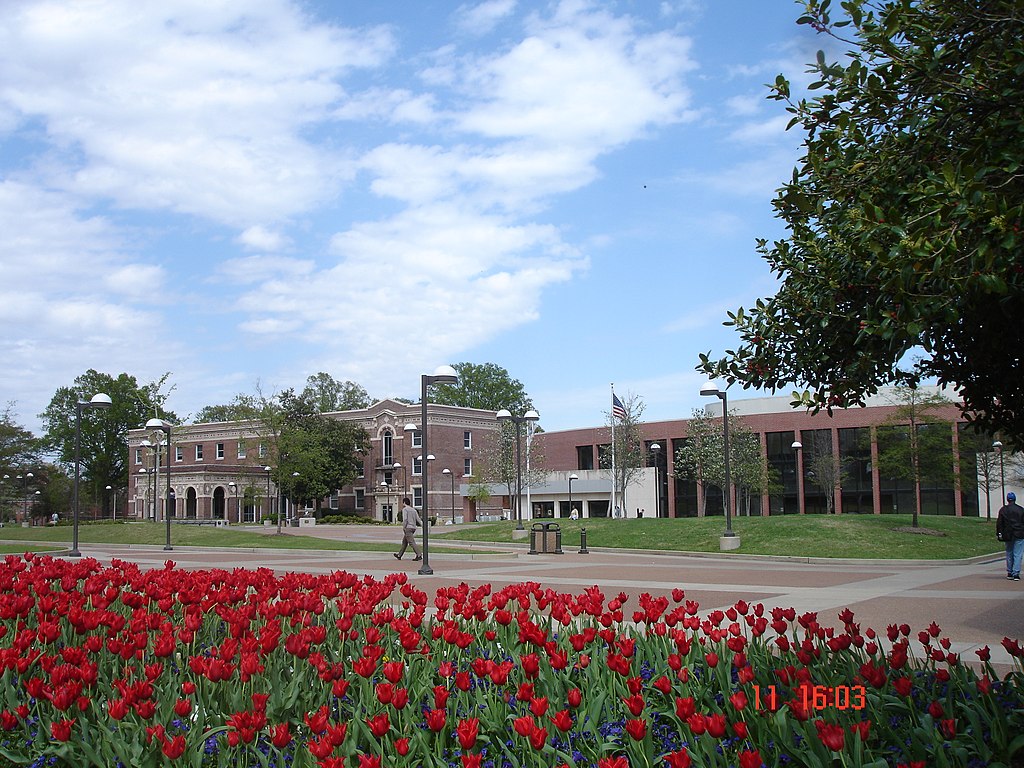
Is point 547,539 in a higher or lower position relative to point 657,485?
lower

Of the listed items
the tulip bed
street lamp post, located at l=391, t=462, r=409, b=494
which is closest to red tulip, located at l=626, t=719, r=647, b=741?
the tulip bed

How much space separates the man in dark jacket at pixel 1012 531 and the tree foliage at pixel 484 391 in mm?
99531

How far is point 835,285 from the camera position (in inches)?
244

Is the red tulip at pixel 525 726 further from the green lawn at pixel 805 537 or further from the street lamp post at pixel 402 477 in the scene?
the street lamp post at pixel 402 477

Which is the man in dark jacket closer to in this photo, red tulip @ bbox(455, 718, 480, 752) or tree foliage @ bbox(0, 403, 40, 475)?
red tulip @ bbox(455, 718, 480, 752)

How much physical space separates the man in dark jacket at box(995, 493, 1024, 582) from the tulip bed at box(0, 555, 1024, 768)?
15862 mm

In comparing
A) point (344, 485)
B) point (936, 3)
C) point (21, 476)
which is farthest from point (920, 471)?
point (21, 476)

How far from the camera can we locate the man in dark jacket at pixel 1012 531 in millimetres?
19891

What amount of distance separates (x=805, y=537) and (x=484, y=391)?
89.8 metres

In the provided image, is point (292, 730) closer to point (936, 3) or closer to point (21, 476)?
point (936, 3)

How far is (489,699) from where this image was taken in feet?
16.9

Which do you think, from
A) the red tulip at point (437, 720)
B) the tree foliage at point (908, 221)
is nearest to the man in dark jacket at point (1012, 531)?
the tree foliage at point (908, 221)

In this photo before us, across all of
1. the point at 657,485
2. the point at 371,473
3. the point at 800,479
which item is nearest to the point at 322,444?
the point at 371,473

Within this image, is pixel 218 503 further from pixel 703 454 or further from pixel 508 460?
pixel 703 454
